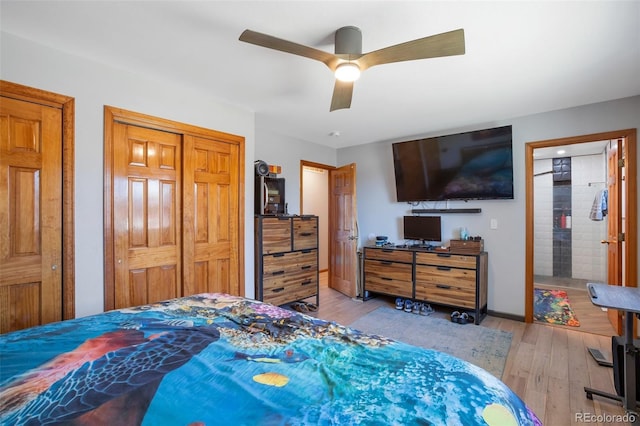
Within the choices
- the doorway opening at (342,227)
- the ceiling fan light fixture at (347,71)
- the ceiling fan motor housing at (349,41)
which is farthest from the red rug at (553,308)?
the ceiling fan motor housing at (349,41)

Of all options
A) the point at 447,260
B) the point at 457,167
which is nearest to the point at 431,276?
the point at 447,260

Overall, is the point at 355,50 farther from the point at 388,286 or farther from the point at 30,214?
the point at 388,286

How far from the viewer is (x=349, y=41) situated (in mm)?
1759

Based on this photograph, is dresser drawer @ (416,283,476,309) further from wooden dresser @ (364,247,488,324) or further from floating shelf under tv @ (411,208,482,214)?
floating shelf under tv @ (411,208,482,214)

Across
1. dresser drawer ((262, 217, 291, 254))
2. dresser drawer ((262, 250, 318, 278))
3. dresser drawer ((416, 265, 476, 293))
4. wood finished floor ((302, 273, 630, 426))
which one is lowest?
wood finished floor ((302, 273, 630, 426))

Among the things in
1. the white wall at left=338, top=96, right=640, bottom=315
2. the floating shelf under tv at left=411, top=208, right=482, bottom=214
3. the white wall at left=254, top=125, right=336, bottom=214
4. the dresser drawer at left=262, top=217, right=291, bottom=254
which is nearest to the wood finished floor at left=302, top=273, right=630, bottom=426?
the white wall at left=338, top=96, right=640, bottom=315

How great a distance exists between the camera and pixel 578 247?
5066 millimetres

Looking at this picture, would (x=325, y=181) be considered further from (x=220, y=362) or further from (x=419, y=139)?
(x=220, y=362)

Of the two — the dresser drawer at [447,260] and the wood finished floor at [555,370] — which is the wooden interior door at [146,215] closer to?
the wood finished floor at [555,370]

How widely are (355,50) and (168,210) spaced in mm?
2061

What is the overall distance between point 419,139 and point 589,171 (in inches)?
133

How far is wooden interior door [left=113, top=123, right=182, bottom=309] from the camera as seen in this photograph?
2354 millimetres

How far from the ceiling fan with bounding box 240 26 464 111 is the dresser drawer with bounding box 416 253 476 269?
2.50 metres

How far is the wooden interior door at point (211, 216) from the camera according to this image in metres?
2.78
